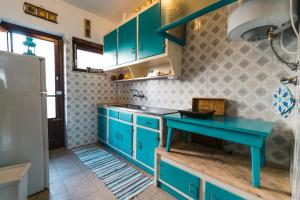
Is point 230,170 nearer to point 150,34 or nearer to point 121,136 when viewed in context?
point 121,136

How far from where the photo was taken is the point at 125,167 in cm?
201

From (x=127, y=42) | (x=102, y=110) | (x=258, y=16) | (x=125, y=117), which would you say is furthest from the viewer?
(x=102, y=110)

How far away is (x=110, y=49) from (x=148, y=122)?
5.89 feet

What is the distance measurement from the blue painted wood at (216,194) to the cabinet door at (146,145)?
74 centimetres

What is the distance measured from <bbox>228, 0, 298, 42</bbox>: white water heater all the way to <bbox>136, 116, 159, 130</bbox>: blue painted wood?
3.96 ft

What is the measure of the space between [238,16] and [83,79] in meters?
2.68

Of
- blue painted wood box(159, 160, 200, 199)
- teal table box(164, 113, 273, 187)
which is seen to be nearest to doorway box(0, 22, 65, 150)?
blue painted wood box(159, 160, 200, 199)

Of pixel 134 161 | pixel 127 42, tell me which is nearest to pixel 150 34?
pixel 127 42

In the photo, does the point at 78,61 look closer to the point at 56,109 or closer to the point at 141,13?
the point at 56,109

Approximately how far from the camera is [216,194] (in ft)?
3.52

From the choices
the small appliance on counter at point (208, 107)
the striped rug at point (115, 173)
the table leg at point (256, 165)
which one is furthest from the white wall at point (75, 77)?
the table leg at point (256, 165)

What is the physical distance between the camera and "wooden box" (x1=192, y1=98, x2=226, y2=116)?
1.58 metres

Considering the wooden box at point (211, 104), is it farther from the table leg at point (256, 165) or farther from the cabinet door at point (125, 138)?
the cabinet door at point (125, 138)

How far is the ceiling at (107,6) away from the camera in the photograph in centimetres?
241
